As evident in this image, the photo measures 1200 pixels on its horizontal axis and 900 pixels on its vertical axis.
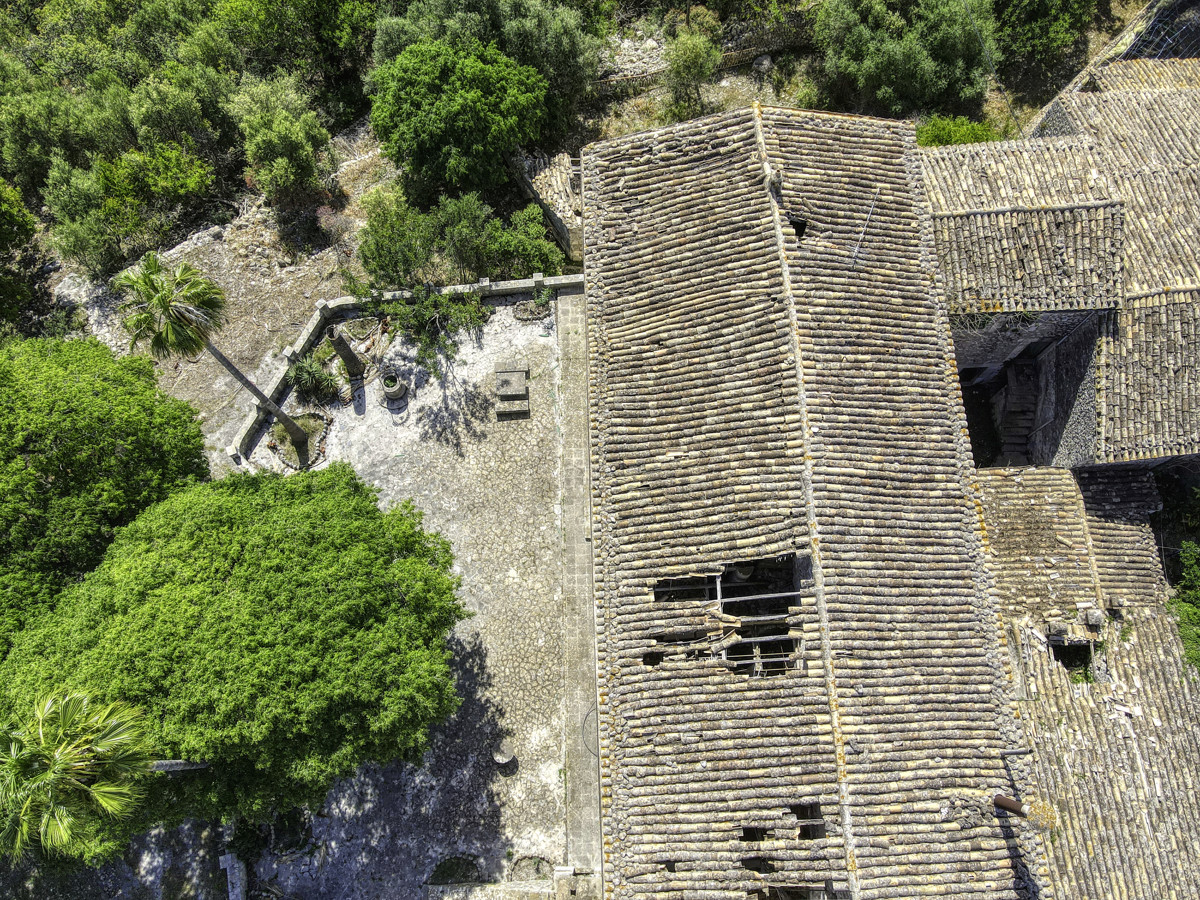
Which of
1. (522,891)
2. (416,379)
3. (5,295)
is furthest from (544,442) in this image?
(5,295)

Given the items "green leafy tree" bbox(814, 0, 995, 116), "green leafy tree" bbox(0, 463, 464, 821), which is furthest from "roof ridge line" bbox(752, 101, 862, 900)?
"green leafy tree" bbox(814, 0, 995, 116)

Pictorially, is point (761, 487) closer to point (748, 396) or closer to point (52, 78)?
A: point (748, 396)

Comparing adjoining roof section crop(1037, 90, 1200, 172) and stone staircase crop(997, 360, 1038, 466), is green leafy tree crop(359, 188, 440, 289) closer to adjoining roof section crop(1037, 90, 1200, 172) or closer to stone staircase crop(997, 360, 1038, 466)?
stone staircase crop(997, 360, 1038, 466)

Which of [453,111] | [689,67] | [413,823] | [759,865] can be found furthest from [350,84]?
[759,865]

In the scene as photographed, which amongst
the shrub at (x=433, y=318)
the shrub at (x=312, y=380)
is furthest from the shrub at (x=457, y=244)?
the shrub at (x=312, y=380)

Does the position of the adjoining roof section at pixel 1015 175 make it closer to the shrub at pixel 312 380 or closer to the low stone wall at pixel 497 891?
the shrub at pixel 312 380

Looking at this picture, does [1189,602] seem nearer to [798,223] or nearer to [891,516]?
[891,516]
